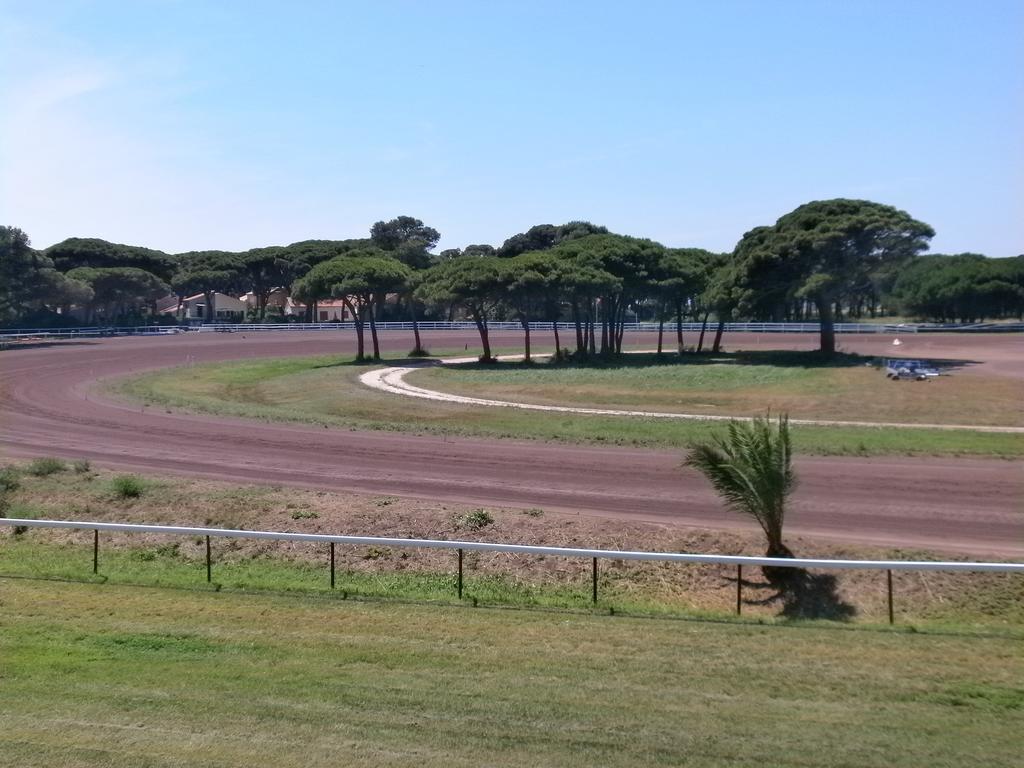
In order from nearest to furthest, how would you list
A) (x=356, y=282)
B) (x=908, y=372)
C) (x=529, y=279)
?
(x=908, y=372) < (x=529, y=279) < (x=356, y=282)

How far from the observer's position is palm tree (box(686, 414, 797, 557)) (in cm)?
1622

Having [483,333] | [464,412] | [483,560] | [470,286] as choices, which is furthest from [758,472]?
[483,333]

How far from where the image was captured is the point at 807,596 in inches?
590

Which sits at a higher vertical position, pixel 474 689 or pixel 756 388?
pixel 474 689

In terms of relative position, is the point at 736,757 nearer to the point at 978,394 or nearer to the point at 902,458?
the point at 902,458

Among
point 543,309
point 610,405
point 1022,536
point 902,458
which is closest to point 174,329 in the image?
point 543,309

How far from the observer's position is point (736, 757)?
7.31 metres

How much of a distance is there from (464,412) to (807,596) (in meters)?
26.4

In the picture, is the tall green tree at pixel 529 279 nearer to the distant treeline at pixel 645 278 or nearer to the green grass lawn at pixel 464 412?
the distant treeline at pixel 645 278

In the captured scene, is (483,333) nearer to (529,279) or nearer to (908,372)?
(529,279)

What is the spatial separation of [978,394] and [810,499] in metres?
26.2

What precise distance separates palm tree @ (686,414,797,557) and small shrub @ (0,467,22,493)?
53.0ft

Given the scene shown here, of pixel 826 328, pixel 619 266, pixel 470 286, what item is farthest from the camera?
pixel 619 266

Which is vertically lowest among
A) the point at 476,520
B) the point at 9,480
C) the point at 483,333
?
the point at 476,520
